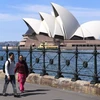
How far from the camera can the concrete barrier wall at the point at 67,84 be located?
8244 mm

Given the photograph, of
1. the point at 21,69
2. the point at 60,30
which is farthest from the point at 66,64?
the point at 60,30

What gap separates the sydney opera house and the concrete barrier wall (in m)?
73.7

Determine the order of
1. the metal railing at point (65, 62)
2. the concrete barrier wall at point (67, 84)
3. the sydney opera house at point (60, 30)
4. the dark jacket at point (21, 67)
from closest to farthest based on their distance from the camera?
the concrete barrier wall at point (67, 84), the metal railing at point (65, 62), the dark jacket at point (21, 67), the sydney opera house at point (60, 30)

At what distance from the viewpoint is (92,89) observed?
8250mm

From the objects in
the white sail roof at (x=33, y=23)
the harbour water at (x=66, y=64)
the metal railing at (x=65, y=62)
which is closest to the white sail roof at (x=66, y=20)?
the white sail roof at (x=33, y=23)

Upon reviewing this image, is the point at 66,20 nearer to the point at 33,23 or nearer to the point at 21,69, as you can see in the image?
the point at 33,23

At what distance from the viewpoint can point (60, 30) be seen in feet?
293

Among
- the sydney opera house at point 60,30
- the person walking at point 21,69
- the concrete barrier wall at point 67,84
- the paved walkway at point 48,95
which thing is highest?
the sydney opera house at point 60,30

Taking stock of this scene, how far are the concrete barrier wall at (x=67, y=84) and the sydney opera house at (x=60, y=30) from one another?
73.7 metres

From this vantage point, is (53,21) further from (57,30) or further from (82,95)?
(82,95)

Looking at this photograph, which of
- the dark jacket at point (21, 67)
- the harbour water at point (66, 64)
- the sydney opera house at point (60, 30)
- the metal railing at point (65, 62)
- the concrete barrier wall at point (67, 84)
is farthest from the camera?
the sydney opera house at point (60, 30)

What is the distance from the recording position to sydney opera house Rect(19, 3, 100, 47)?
281ft

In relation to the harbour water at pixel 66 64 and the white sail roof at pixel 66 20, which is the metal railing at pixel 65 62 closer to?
the harbour water at pixel 66 64

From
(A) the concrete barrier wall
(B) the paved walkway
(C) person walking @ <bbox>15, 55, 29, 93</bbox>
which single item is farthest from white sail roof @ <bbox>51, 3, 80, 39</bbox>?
(B) the paved walkway
